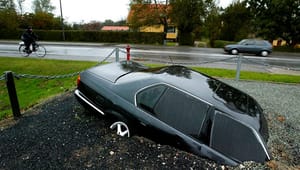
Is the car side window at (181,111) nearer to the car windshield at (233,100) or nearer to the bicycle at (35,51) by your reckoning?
the car windshield at (233,100)

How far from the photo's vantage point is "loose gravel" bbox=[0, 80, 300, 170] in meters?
2.63

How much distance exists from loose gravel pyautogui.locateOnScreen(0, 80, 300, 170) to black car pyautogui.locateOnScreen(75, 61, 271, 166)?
160mm

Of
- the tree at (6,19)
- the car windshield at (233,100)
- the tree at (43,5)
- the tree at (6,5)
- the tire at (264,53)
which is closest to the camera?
the car windshield at (233,100)

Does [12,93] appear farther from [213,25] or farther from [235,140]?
[213,25]

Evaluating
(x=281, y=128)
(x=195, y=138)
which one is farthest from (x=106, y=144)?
(x=281, y=128)

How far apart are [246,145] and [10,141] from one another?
343 cm

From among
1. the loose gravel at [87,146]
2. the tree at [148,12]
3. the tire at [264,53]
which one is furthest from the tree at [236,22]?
the loose gravel at [87,146]

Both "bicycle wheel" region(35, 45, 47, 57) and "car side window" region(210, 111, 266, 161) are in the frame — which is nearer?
"car side window" region(210, 111, 266, 161)

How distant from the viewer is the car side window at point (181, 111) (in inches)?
106

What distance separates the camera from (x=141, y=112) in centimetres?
302

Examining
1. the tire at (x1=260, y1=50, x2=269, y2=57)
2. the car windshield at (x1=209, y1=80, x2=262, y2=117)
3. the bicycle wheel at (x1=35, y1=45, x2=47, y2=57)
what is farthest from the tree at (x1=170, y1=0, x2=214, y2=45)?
the car windshield at (x1=209, y1=80, x2=262, y2=117)

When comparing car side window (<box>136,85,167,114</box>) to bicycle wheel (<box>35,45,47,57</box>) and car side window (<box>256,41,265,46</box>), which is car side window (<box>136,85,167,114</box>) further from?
car side window (<box>256,41,265,46</box>)

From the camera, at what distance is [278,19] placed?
2430 centimetres

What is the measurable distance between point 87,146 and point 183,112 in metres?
1.50
